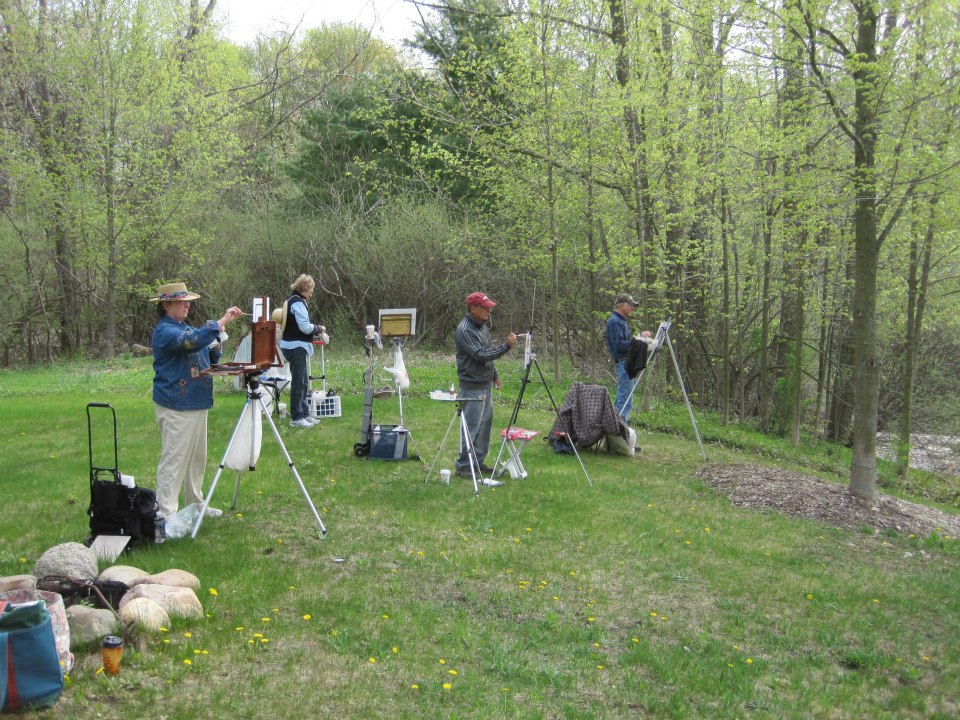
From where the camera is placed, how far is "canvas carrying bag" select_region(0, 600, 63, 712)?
3.29m

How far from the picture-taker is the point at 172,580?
4.55m

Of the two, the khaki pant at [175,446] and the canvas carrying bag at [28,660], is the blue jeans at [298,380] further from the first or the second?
the canvas carrying bag at [28,660]

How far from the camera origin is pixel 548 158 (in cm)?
1325

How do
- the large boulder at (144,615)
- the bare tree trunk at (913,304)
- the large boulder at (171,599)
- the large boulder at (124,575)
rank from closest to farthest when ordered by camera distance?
the large boulder at (144,615) → the large boulder at (171,599) → the large boulder at (124,575) → the bare tree trunk at (913,304)

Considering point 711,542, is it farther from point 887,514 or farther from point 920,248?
point 920,248

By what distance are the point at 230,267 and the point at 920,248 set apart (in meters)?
15.3

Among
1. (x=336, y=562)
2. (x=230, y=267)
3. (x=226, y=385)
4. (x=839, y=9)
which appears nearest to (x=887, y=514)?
(x=839, y=9)

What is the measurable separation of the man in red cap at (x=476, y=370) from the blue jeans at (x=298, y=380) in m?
2.69

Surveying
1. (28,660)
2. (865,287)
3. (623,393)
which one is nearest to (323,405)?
(623,393)

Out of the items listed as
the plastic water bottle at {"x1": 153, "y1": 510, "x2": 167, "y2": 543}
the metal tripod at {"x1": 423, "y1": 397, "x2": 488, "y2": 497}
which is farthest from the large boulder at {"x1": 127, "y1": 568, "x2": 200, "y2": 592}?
the metal tripod at {"x1": 423, "y1": 397, "x2": 488, "y2": 497}

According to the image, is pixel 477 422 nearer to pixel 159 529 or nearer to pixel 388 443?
pixel 388 443

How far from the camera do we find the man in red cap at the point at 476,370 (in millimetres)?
7582

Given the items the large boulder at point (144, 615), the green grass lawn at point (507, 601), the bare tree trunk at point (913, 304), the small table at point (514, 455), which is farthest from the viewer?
the bare tree trunk at point (913, 304)

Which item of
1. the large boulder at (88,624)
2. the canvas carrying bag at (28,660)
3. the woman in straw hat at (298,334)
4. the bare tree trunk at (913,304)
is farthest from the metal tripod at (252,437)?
the bare tree trunk at (913,304)
